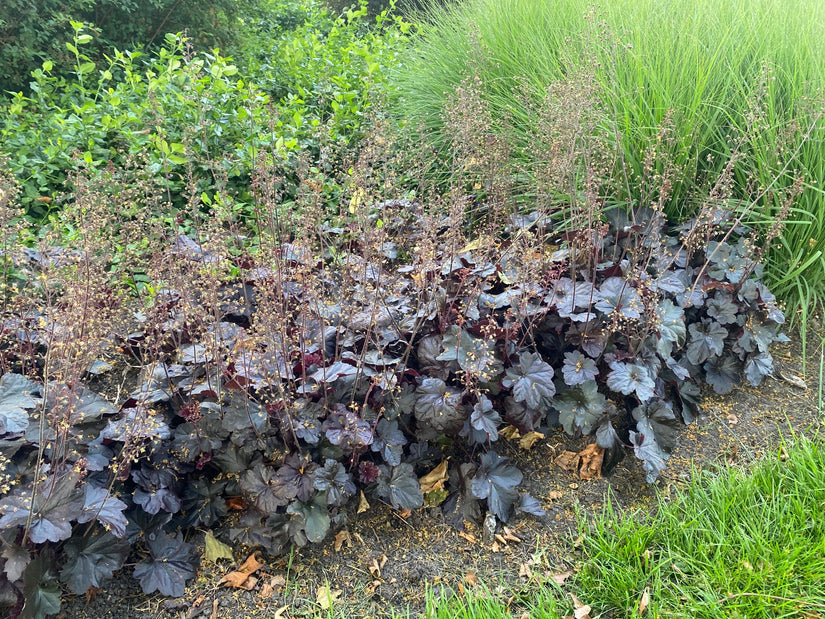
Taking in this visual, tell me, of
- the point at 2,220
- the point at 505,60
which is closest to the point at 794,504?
the point at 2,220

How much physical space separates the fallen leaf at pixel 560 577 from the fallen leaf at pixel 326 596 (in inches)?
28.0

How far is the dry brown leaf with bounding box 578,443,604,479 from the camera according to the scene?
7.81 ft

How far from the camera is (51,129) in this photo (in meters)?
3.92

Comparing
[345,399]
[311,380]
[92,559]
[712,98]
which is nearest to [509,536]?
[345,399]

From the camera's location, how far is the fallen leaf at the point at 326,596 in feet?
6.19

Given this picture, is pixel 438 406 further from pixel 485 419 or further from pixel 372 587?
pixel 372 587

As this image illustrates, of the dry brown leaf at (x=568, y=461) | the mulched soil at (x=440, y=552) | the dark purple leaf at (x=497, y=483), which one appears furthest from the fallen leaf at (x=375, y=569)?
the dry brown leaf at (x=568, y=461)

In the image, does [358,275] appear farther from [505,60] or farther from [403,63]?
[403,63]

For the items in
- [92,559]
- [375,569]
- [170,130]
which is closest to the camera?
[92,559]

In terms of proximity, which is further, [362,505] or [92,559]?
[362,505]

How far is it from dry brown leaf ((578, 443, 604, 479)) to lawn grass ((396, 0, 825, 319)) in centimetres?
114

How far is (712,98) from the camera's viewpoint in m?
3.19

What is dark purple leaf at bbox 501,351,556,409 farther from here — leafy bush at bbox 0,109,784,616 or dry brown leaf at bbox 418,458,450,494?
dry brown leaf at bbox 418,458,450,494

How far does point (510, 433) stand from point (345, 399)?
729 mm
